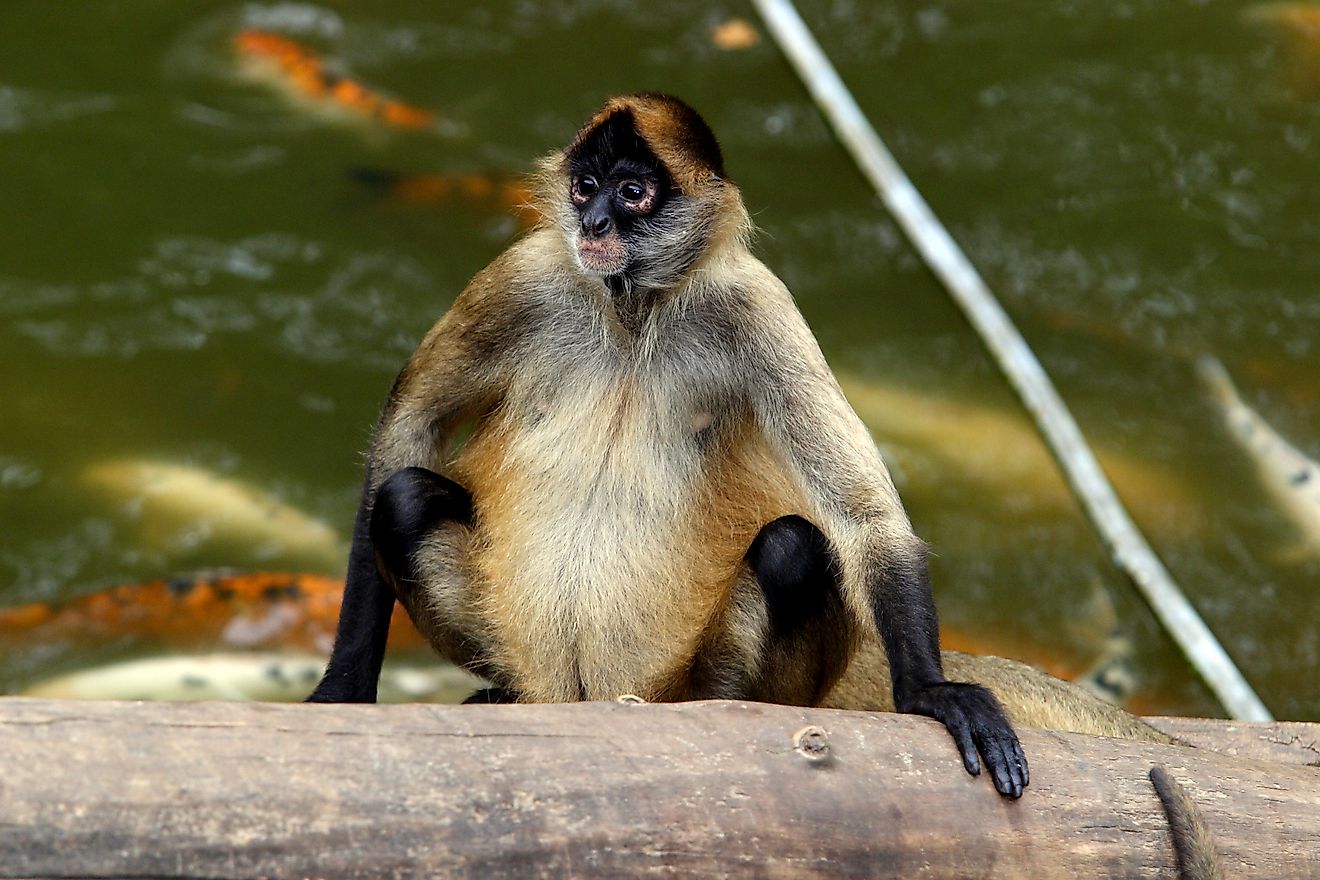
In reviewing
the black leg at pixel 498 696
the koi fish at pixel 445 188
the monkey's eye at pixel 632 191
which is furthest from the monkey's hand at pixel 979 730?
the koi fish at pixel 445 188

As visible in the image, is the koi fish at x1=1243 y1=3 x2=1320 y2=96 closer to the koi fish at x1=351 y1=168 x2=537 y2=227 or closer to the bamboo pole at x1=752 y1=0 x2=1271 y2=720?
the bamboo pole at x1=752 y1=0 x2=1271 y2=720

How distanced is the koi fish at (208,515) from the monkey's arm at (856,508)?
4.48 meters

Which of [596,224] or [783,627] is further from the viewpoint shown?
[596,224]

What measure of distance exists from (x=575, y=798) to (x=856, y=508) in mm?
1654

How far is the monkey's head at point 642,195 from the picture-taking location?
15.8 ft

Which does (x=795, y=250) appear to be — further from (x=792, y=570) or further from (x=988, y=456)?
(x=792, y=570)

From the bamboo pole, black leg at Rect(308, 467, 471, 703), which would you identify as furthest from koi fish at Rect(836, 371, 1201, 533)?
black leg at Rect(308, 467, 471, 703)

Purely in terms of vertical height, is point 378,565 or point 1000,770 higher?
point 378,565

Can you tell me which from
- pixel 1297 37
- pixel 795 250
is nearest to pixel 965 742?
pixel 795 250

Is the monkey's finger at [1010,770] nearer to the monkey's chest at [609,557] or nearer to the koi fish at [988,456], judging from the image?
the monkey's chest at [609,557]

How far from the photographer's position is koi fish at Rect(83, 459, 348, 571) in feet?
28.7

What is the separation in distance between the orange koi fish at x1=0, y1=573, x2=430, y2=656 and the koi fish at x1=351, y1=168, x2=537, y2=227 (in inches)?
141

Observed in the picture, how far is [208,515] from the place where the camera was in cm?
892

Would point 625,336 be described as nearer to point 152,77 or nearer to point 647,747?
point 647,747
